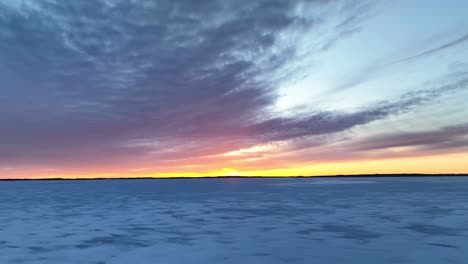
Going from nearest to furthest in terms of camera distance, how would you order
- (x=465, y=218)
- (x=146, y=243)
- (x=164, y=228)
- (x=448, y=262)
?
(x=448, y=262), (x=146, y=243), (x=164, y=228), (x=465, y=218)

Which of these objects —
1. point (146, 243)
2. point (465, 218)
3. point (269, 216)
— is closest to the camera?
point (146, 243)

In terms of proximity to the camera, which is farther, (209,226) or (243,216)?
(243,216)

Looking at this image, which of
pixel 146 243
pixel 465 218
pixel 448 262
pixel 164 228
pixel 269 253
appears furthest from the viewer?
pixel 465 218

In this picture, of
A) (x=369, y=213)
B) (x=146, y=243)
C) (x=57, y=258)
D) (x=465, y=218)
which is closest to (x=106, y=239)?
(x=146, y=243)

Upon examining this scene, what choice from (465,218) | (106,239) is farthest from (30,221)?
(465,218)

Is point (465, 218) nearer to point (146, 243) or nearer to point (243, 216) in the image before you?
point (243, 216)

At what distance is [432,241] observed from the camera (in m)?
12.3

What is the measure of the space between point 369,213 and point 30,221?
18.1 metres

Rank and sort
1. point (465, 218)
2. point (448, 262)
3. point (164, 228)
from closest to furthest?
point (448, 262) < point (164, 228) < point (465, 218)

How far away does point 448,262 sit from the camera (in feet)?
31.2

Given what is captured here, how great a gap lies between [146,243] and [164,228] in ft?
10.8

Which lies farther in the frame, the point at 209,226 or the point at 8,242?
the point at 209,226

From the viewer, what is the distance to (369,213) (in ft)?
66.8

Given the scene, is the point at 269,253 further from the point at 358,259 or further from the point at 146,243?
the point at 146,243
